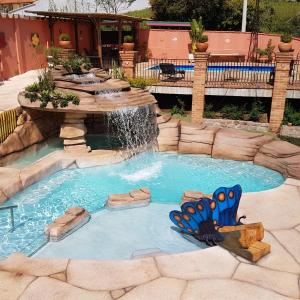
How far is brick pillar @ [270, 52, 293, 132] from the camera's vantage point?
14.6 m

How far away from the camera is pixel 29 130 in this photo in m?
13.0

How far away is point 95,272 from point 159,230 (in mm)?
2434

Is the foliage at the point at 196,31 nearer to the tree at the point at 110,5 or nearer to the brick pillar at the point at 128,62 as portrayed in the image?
the brick pillar at the point at 128,62

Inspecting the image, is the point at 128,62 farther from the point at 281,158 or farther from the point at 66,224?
the point at 66,224

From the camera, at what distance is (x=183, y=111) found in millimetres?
16875

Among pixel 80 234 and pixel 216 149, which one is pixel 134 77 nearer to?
pixel 216 149

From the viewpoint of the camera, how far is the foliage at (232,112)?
16047mm

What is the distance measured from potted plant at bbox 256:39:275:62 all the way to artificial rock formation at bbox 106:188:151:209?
724 inches

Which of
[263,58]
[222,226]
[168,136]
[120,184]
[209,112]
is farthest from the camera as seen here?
[263,58]

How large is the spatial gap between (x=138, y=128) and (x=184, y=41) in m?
15.0

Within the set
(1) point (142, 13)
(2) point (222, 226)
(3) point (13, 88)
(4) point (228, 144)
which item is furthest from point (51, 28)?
(1) point (142, 13)

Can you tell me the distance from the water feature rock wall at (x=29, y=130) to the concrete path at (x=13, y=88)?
1.88 ft

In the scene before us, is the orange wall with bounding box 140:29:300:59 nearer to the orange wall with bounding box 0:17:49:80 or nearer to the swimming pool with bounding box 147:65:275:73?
the swimming pool with bounding box 147:65:275:73

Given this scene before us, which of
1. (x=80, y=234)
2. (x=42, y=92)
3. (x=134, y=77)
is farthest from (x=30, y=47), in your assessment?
(x=80, y=234)
